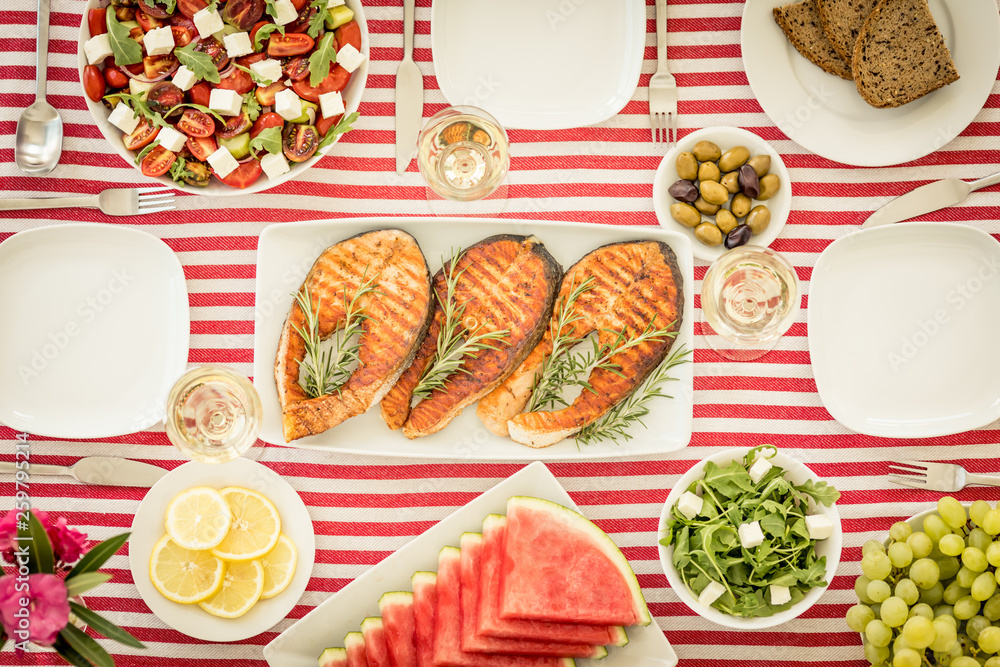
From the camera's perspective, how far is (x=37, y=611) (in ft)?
4.75

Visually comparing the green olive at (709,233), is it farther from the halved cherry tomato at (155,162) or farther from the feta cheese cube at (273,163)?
the halved cherry tomato at (155,162)

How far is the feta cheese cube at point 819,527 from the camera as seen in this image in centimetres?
194

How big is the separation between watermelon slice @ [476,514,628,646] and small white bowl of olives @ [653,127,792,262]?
107 cm

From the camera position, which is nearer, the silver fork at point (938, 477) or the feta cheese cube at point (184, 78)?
the feta cheese cube at point (184, 78)

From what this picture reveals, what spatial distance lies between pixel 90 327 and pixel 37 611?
1009 millimetres

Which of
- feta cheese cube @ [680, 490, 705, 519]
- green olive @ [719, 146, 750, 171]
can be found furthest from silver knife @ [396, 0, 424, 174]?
feta cheese cube @ [680, 490, 705, 519]

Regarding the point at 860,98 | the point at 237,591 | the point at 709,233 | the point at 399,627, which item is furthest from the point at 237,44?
the point at 860,98

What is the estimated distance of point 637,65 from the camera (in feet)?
7.16

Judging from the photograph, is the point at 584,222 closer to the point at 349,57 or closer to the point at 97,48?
the point at 349,57

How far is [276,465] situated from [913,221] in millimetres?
2135

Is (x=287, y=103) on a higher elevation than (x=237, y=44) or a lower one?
lower

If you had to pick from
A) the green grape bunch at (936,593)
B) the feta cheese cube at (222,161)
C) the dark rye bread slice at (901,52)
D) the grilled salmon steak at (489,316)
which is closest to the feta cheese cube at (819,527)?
the green grape bunch at (936,593)

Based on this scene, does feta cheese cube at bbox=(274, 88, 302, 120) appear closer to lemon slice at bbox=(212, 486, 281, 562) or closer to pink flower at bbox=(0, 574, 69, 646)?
lemon slice at bbox=(212, 486, 281, 562)

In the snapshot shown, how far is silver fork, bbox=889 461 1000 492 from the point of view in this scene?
2180mm
